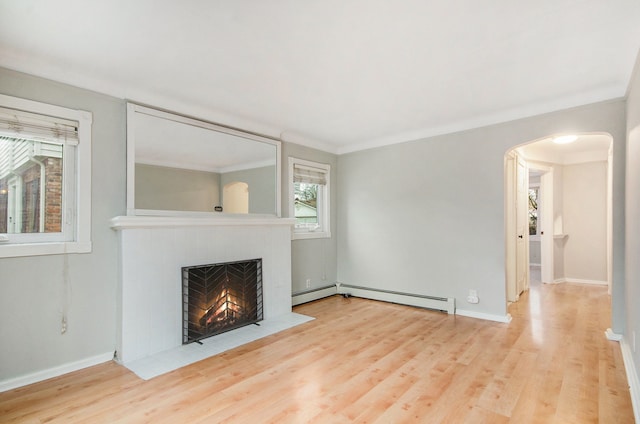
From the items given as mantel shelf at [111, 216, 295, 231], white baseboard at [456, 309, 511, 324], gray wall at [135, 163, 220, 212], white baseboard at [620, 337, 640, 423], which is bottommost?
white baseboard at [456, 309, 511, 324]

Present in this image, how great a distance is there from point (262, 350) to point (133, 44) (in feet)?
8.79

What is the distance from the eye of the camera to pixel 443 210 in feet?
14.0

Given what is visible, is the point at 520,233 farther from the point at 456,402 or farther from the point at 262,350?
the point at 262,350

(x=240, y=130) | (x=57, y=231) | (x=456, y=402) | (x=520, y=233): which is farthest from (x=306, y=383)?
(x=520, y=233)

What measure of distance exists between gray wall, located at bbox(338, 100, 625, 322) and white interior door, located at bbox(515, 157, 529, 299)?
130cm

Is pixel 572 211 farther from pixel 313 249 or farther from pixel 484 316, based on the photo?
pixel 313 249

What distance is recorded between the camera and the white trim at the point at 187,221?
2.76 meters

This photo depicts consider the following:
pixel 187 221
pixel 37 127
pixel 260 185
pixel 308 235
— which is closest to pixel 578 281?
pixel 308 235

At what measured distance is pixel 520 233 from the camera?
514cm

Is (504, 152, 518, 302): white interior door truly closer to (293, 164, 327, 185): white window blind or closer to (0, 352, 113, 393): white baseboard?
(293, 164, 327, 185): white window blind

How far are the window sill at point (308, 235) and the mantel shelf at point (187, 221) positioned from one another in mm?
428

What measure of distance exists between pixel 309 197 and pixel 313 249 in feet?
2.60

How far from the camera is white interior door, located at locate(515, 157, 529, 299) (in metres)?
4.95

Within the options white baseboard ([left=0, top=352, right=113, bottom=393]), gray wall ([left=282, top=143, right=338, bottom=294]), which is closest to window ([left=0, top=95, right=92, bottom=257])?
white baseboard ([left=0, top=352, right=113, bottom=393])
